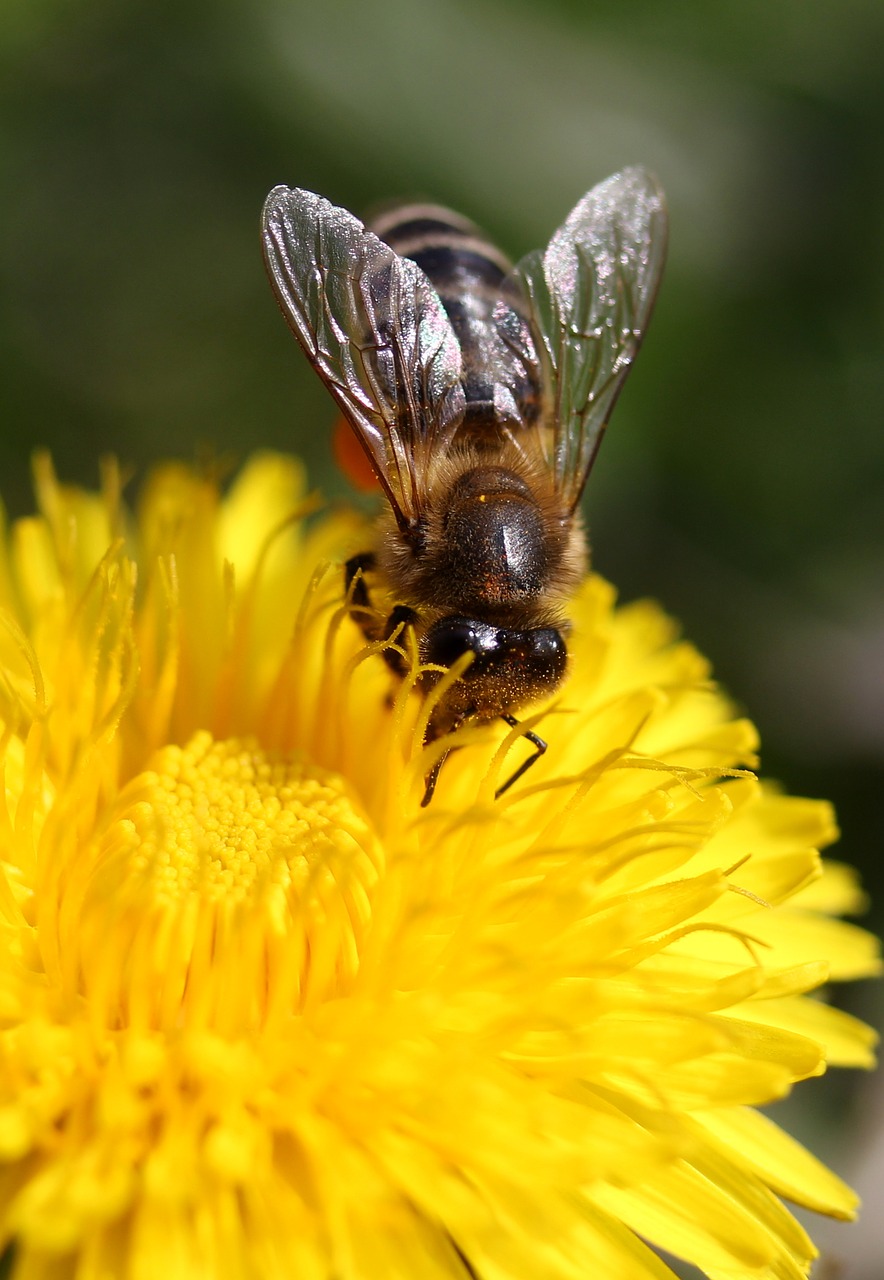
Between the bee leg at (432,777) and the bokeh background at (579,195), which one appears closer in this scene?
the bee leg at (432,777)

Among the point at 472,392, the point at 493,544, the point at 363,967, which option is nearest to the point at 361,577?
the point at 493,544

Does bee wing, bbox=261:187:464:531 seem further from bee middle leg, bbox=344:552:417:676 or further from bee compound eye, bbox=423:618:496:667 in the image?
bee compound eye, bbox=423:618:496:667

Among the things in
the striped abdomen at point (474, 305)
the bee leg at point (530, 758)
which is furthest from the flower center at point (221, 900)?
the striped abdomen at point (474, 305)

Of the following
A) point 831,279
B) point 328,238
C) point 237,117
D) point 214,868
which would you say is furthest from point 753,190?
point 214,868

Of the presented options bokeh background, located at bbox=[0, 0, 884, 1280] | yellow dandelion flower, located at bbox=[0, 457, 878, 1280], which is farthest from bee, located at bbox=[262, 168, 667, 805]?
bokeh background, located at bbox=[0, 0, 884, 1280]

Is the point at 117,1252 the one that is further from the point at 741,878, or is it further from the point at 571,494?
the point at 571,494

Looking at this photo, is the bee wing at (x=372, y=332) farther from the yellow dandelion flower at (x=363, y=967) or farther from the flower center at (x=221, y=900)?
the flower center at (x=221, y=900)

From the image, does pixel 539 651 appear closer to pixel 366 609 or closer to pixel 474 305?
pixel 366 609

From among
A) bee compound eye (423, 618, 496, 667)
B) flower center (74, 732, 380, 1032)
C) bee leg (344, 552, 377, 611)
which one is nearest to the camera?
flower center (74, 732, 380, 1032)
